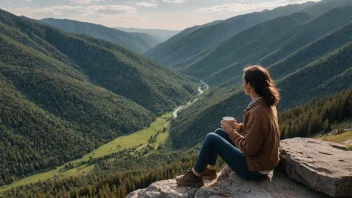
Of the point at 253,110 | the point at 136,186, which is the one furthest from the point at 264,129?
the point at 136,186

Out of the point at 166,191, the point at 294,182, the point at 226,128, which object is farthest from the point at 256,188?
the point at 166,191

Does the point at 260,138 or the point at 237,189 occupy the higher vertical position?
the point at 260,138

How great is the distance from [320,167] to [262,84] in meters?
5.95

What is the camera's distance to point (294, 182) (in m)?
16.8

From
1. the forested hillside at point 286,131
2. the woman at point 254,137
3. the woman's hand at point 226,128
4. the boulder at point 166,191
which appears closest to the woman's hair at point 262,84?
the woman at point 254,137

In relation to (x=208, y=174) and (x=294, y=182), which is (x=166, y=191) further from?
(x=294, y=182)

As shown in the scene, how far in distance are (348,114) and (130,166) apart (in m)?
131

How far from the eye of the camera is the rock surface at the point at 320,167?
1492cm

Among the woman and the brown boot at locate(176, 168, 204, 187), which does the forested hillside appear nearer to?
the brown boot at locate(176, 168, 204, 187)

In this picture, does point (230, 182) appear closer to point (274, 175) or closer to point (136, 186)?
point (274, 175)

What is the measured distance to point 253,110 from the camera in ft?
45.1

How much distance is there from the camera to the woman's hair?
13.9 metres

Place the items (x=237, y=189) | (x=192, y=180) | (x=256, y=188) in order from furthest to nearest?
(x=192, y=180), (x=237, y=189), (x=256, y=188)

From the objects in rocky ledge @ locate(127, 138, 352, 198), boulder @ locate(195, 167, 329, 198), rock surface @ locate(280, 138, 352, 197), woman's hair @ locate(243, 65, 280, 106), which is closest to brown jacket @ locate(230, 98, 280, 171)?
woman's hair @ locate(243, 65, 280, 106)
